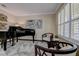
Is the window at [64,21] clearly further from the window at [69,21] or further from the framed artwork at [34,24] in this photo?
the framed artwork at [34,24]

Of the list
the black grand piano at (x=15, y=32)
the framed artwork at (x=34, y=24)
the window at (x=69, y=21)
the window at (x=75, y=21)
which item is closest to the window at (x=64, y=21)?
the window at (x=69, y=21)

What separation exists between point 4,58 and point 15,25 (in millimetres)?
661

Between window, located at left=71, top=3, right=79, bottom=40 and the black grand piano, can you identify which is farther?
the black grand piano

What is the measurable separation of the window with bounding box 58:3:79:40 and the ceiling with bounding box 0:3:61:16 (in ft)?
0.62

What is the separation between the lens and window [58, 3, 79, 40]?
1982 mm

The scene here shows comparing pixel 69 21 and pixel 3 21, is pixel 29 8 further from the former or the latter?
pixel 69 21

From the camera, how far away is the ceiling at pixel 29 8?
205 centimetres

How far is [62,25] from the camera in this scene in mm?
2215

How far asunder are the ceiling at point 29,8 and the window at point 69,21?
189mm

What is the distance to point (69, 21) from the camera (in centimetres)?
211

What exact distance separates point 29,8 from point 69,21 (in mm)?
831

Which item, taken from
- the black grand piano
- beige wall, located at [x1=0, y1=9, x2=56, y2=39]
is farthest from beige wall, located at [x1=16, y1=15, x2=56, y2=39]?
the black grand piano

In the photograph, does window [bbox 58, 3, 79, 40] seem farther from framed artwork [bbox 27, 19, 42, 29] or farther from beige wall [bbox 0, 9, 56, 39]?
framed artwork [bbox 27, 19, 42, 29]

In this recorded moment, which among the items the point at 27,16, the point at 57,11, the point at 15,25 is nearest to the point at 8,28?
the point at 15,25
